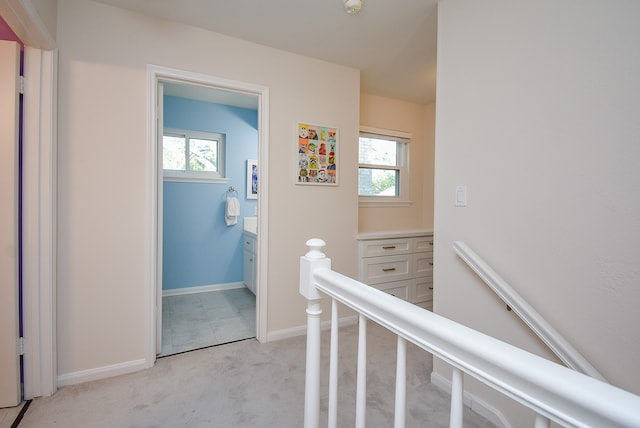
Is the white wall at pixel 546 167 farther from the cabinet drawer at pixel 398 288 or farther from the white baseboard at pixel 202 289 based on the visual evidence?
the white baseboard at pixel 202 289

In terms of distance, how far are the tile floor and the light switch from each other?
1.95 m

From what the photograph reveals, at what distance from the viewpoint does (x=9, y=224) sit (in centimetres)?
162

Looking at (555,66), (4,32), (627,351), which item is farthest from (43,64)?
(627,351)

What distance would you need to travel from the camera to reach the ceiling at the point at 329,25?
6.34ft

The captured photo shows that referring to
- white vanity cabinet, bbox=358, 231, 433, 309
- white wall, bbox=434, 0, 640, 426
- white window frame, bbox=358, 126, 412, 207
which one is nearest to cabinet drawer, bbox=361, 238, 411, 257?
white vanity cabinet, bbox=358, 231, 433, 309

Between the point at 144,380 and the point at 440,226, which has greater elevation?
the point at 440,226

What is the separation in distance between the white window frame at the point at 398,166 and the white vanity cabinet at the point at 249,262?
1355mm

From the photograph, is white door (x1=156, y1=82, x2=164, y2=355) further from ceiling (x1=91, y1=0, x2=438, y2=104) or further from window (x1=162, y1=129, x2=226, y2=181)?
window (x1=162, y1=129, x2=226, y2=181)

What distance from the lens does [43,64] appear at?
172 cm

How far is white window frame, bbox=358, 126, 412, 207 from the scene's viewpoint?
349 centimetres

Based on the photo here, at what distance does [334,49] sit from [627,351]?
2.51m

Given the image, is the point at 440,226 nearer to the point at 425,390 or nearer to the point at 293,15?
the point at 425,390

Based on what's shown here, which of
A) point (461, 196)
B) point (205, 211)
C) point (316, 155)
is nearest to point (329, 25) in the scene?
point (316, 155)

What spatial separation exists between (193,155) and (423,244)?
116 inches
